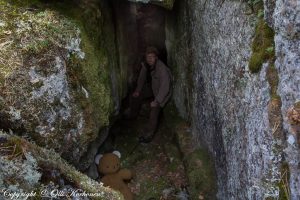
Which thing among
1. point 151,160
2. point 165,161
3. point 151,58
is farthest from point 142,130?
point 151,58

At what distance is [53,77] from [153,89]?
12.2 feet

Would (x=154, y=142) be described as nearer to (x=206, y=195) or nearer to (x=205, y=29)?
(x=206, y=195)

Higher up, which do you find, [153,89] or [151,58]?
[151,58]

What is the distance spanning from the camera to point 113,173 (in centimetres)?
764

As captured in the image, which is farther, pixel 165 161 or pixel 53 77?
pixel 165 161

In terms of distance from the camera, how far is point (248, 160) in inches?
188

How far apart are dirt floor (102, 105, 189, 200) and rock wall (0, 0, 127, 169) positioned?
166cm

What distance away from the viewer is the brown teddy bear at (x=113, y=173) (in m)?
7.48

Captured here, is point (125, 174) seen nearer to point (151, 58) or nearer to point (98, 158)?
point (98, 158)

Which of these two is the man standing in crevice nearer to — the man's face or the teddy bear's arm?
the man's face

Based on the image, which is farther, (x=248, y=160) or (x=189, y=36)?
(x=189, y=36)

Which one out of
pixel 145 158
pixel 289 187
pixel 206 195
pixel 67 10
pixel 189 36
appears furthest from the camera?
pixel 145 158

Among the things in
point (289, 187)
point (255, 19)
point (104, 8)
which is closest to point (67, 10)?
point (104, 8)

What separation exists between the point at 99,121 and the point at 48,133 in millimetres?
1243
